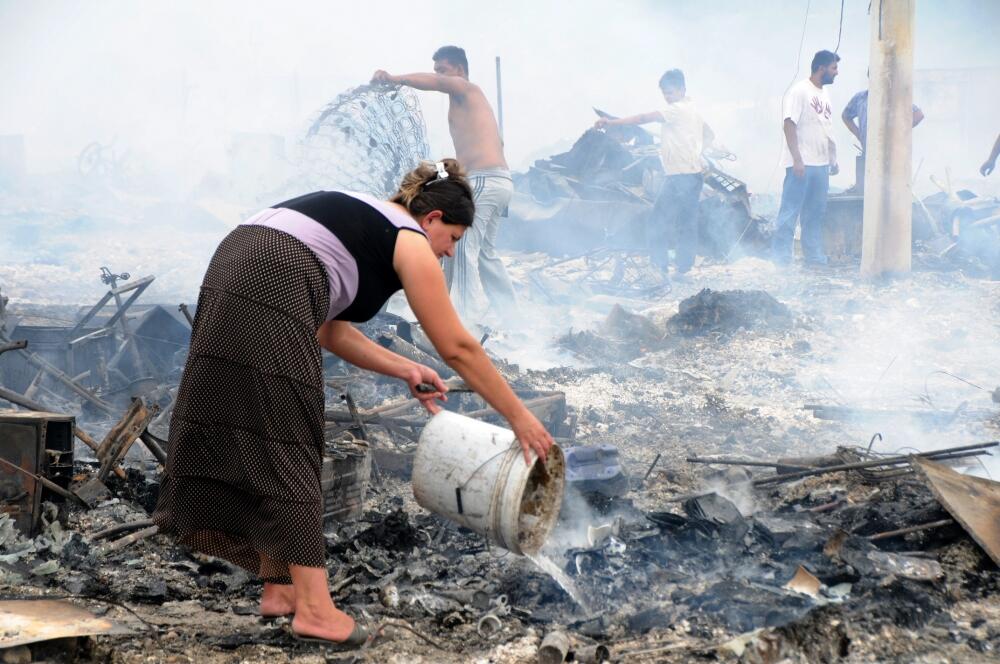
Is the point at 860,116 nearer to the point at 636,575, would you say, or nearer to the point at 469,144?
the point at 469,144

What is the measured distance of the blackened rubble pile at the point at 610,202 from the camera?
548 inches

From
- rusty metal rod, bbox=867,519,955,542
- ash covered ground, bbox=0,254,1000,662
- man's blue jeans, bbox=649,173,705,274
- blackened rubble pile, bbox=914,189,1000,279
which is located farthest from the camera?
blackened rubble pile, bbox=914,189,1000,279

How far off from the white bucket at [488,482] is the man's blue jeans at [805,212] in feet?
30.8

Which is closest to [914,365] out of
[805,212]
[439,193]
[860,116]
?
[805,212]

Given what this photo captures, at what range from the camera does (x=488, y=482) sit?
3094 millimetres

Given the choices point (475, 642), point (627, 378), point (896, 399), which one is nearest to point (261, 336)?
point (475, 642)

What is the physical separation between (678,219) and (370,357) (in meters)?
9.67

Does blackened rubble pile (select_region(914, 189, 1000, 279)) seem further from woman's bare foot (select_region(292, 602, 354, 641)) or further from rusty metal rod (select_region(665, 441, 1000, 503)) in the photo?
woman's bare foot (select_region(292, 602, 354, 641))

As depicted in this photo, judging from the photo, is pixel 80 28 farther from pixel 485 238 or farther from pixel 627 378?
pixel 627 378

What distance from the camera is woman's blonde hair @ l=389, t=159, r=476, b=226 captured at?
2.87 metres

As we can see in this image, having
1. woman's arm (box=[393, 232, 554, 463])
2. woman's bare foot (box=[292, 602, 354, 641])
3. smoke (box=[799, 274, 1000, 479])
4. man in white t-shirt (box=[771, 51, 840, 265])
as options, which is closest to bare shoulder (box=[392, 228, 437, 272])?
woman's arm (box=[393, 232, 554, 463])

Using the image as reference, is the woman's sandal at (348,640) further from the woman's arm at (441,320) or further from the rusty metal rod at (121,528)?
the rusty metal rod at (121,528)

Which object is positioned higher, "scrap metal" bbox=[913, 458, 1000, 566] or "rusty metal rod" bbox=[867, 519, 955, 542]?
"scrap metal" bbox=[913, 458, 1000, 566]

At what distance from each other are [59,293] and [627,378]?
898 cm
